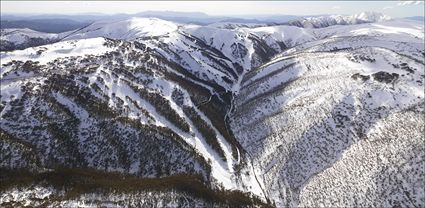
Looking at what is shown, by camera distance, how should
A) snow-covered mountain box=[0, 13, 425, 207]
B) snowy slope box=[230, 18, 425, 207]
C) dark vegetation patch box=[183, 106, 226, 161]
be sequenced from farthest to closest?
1. dark vegetation patch box=[183, 106, 226, 161]
2. snowy slope box=[230, 18, 425, 207]
3. snow-covered mountain box=[0, 13, 425, 207]

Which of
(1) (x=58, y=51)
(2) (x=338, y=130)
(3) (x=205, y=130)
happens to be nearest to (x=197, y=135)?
(3) (x=205, y=130)

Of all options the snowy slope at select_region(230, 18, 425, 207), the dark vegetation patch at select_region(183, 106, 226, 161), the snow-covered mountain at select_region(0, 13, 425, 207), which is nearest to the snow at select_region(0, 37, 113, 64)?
the snow-covered mountain at select_region(0, 13, 425, 207)

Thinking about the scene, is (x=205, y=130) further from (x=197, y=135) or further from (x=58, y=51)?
(x=58, y=51)

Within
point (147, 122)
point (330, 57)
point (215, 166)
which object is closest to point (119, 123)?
point (147, 122)

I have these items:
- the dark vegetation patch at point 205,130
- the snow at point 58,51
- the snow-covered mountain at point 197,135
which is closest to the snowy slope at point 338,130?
the snow-covered mountain at point 197,135

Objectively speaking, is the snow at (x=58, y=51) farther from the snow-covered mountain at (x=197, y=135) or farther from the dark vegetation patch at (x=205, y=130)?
the dark vegetation patch at (x=205, y=130)

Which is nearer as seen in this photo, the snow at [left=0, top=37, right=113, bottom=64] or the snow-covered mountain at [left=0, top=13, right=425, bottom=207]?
the snow-covered mountain at [left=0, top=13, right=425, bottom=207]

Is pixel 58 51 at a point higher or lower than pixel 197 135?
higher

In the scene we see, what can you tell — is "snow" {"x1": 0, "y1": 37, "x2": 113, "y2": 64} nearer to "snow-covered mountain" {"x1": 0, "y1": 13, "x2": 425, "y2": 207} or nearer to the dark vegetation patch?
"snow-covered mountain" {"x1": 0, "y1": 13, "x2": 425, "y2": 207}

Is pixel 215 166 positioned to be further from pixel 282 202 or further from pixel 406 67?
pixel 406 67
